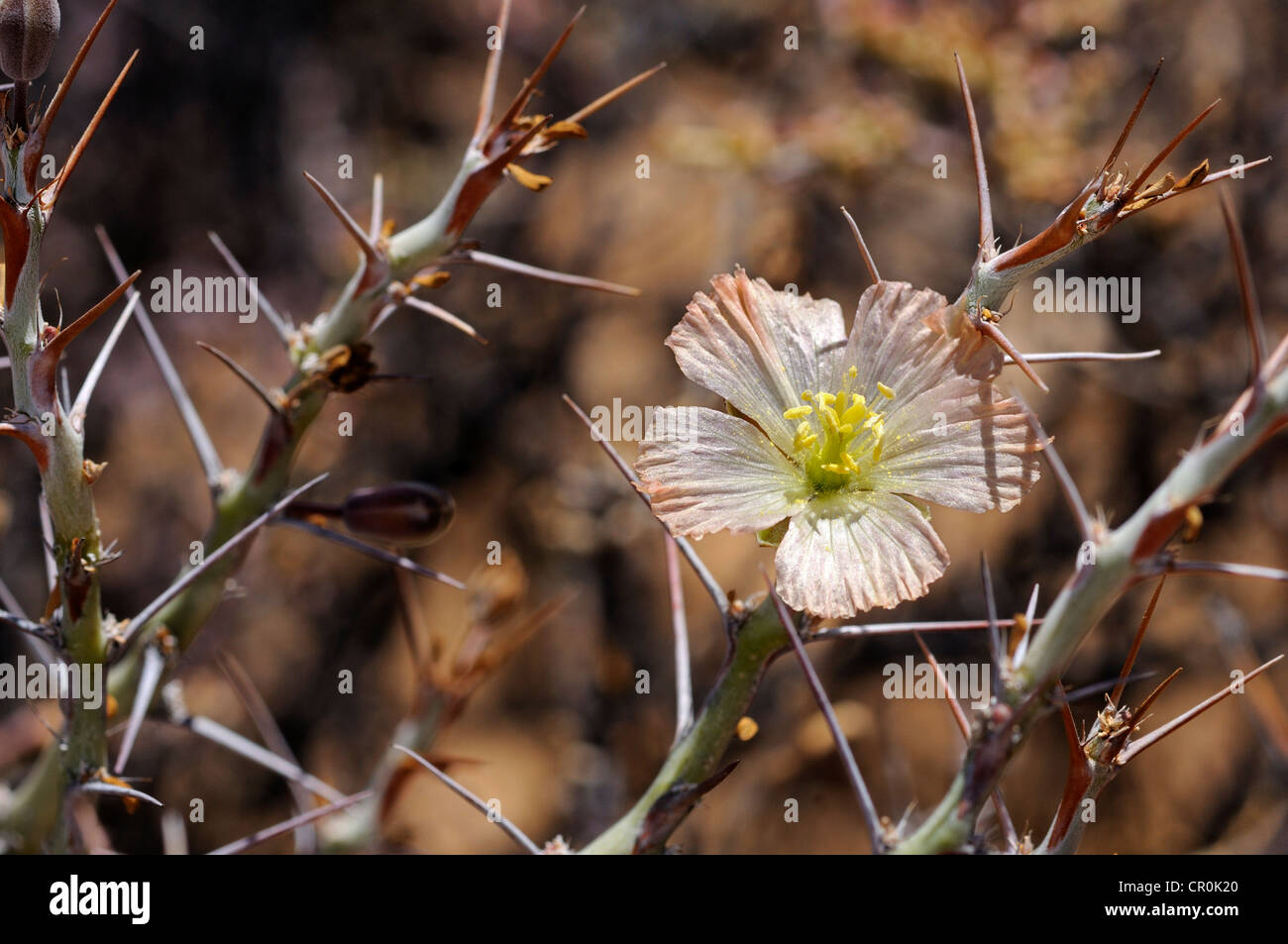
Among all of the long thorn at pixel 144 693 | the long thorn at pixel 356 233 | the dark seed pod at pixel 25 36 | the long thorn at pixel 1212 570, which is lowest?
the long thorn at pixel 144 693

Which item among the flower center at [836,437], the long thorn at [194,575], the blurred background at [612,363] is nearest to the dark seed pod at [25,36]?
the long thorn at [194,575]

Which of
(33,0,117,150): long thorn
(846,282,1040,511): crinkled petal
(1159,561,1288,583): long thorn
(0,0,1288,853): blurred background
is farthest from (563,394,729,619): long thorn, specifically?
(0,0,1288,853): blurred background

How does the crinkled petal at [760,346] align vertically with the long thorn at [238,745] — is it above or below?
above

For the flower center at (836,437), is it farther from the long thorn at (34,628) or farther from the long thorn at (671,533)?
the long thorn at (34,628)

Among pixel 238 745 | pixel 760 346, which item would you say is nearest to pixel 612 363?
pixel 238 745

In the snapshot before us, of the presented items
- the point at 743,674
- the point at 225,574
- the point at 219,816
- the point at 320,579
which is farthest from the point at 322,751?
the point at 743,674

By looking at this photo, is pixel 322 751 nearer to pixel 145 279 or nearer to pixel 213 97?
pixel 145 279

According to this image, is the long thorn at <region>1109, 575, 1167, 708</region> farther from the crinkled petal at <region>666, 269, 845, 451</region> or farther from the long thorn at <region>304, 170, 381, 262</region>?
the long thorn at <region>304, 170, 381, 262</region>

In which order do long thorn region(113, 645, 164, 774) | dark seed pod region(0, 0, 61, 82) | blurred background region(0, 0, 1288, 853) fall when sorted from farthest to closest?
blurred background region(0, 0, 1288, 853), long thorn region(113, 645, 164, 774), dark seed pod region(0, 0, 61, 82)
